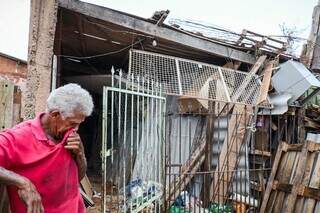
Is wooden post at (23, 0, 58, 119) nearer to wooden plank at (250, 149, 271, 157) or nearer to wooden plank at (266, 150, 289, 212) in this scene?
wooden plank at (266, 150, 289, 212)

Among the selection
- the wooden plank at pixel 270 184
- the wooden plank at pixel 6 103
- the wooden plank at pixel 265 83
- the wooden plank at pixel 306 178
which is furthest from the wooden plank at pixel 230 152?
the wooden plank at pixel 6 103

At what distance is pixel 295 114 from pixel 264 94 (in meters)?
0.96

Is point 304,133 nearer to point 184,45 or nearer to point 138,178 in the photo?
point 184,45

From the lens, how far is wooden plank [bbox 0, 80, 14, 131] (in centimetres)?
368

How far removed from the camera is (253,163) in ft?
24.5

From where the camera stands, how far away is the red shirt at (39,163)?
6.45 ft

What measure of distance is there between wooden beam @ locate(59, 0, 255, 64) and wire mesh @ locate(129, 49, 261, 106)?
355 mm

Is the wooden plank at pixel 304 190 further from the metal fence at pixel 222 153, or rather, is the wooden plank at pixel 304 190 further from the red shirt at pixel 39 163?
the red shirt at pixel 39 163

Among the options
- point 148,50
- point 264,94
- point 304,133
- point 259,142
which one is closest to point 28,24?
point 148,50

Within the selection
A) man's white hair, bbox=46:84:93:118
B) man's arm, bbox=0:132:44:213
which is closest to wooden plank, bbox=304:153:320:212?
man's white hair, bbox=46:84:93:118

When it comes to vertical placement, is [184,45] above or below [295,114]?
above

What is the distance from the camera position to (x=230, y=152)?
7.21 meters

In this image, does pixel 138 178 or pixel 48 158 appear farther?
pixel 138 178

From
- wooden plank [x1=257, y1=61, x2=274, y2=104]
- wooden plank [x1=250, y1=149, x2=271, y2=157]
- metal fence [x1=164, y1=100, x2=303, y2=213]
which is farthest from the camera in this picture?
wooden plank [x1=250, y1=149, x2=271, y2=157]
